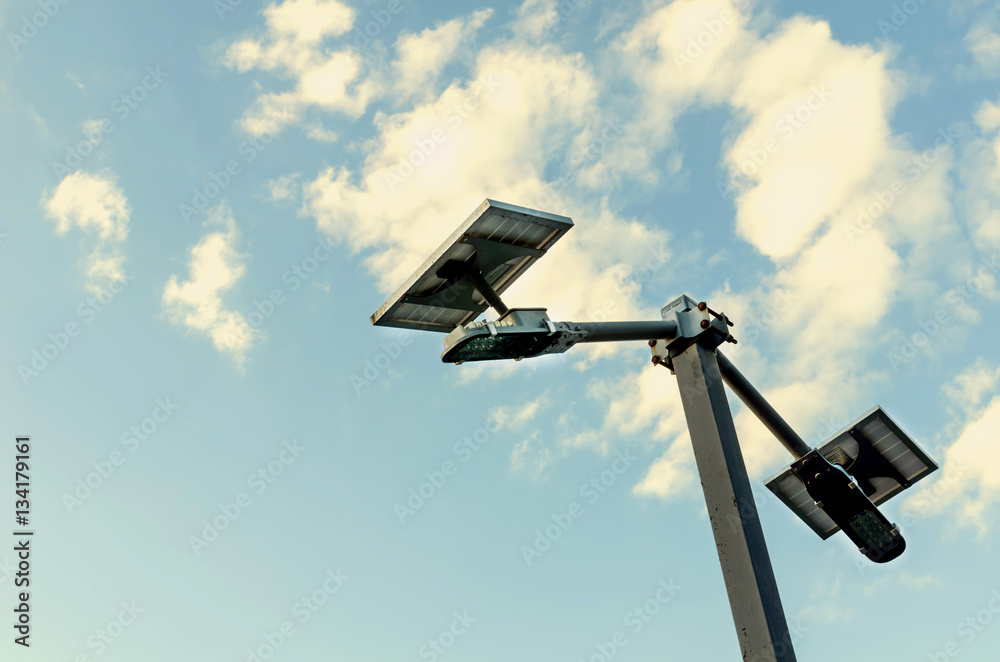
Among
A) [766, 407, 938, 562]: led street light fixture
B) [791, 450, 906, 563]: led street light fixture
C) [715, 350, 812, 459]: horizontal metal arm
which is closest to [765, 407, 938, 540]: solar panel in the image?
[766, 407, 938, 562]: led street light fixture

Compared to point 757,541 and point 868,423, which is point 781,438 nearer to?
point 868,423

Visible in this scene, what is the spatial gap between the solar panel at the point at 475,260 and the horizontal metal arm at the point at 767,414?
191cm

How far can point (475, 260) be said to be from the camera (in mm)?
5496

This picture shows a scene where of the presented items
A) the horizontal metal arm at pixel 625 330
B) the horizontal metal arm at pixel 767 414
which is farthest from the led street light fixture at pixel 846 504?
the horizontal metal arm at pixel 625 330

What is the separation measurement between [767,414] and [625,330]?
1.58m

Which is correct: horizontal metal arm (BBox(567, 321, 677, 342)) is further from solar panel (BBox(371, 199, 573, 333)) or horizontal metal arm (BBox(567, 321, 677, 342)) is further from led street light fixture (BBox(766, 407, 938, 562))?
led street light fixture (BBox(766, 407, 938, 562))

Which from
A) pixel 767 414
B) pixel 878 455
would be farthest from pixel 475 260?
pixel 878 455

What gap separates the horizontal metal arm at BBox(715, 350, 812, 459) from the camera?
20.0 ft

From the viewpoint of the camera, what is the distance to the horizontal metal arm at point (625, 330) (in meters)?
5.41

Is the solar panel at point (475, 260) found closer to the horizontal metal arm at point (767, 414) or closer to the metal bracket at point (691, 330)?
the metal bracket at point (691, 330)

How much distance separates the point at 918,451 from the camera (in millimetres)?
6352

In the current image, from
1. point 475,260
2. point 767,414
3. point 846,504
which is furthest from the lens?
point 767,414

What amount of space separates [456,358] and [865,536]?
341cm

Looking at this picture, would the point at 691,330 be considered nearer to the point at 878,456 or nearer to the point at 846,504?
the point at 846,504
